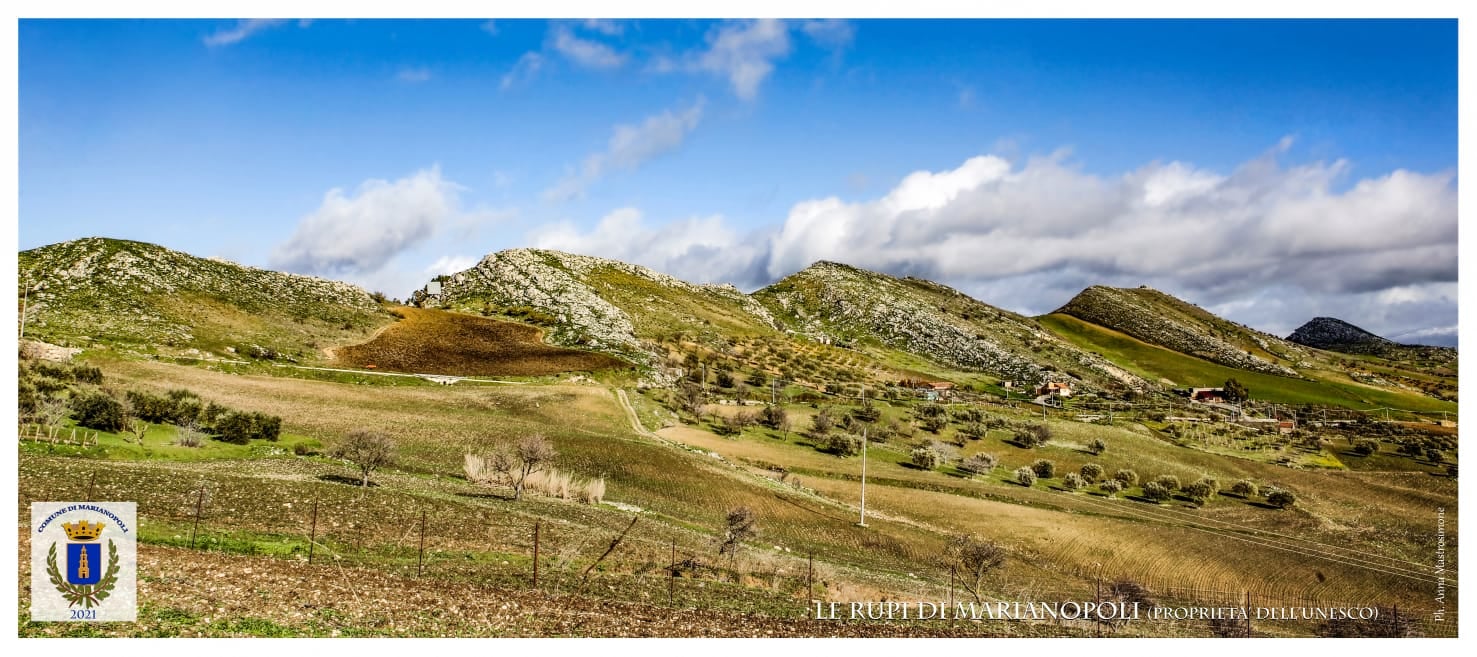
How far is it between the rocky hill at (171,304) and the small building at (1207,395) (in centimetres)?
11636

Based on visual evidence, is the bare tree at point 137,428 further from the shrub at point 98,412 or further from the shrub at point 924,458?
the shrub at point 924,458

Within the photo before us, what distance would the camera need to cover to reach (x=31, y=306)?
55.7 m

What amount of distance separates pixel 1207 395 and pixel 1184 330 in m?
57.8

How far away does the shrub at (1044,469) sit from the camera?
206 feet

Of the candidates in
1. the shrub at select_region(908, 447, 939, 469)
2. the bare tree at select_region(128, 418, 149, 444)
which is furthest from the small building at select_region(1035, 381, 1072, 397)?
the bare tree at select_region(128, 418, 149, 444)

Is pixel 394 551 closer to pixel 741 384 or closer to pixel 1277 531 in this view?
pixel 1277 531

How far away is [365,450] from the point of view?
1261 inches

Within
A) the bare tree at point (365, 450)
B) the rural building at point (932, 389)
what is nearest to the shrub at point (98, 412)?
the bare tree at point (365, 450)

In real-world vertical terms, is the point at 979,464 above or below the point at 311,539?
below

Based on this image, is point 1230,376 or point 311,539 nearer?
point 311,539

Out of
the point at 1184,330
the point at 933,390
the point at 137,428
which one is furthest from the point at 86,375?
the point at 1184,330

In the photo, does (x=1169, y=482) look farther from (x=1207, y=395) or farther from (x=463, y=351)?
(x=1207, y=395)

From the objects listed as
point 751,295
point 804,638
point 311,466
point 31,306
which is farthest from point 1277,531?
point 751,295

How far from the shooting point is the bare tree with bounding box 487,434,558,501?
3316cm
